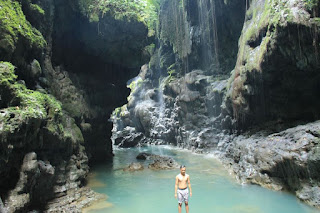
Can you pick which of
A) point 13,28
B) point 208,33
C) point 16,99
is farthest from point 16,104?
point 208,33

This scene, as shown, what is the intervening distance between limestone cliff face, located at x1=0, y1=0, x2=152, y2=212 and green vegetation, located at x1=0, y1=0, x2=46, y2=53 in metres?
0.04

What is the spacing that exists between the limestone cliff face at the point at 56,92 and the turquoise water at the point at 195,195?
1429 mm

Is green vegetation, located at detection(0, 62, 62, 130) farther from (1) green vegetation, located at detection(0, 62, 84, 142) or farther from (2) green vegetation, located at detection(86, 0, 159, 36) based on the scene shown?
(2) green vegetation, located at detection(86, 0, 159, 36)

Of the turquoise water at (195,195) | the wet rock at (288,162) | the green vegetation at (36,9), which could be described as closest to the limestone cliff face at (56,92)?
the green vegetation at (36,9)

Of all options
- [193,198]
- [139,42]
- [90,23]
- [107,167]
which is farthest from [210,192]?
[90,23]

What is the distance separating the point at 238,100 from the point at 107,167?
10472 millimetres

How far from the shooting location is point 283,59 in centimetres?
1155

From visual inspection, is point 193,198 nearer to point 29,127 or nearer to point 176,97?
point 29,127

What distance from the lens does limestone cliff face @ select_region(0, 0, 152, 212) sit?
733cm

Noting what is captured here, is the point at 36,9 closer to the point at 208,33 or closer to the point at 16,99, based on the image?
the point at 16,99

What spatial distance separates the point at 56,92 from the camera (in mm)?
13281

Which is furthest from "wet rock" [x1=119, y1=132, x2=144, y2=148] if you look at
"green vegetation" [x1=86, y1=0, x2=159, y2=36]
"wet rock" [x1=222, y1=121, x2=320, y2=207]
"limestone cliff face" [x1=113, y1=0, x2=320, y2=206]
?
"wet rock" [x1=222, y1=121, x2=320, y2=207]

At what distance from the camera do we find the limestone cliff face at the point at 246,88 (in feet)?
32.4

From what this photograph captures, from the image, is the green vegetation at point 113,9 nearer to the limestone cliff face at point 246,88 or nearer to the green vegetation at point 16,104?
the limestone cliff face at point 246,88
